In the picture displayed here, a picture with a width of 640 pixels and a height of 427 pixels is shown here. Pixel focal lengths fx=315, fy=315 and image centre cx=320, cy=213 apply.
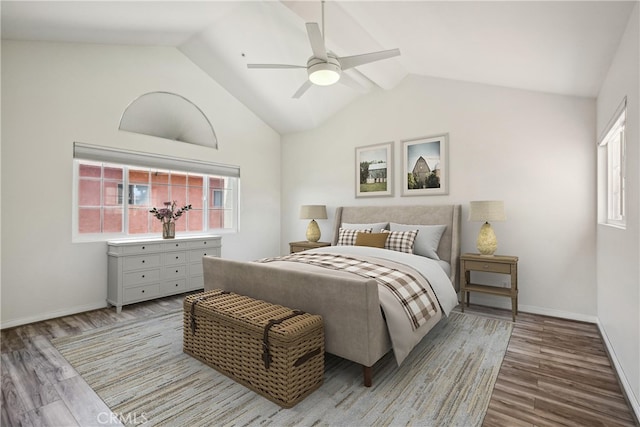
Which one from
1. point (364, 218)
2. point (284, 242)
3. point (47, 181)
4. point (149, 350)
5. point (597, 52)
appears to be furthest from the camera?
point (284, 242)

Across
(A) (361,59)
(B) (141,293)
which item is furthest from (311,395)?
(B) (141,293)

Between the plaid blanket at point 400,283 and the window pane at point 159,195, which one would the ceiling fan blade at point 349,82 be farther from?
the window pane at point 159,195

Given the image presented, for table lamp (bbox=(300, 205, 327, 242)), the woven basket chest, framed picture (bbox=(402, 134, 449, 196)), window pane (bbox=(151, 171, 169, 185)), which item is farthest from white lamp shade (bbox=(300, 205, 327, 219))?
the woven basket chest

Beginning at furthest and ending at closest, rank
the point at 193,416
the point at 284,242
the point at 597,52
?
the point at 284,242 < the point at 597,52 < the point at 193,416

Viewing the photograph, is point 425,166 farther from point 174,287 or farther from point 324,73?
point 174,287

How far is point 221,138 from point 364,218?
2.58 meters

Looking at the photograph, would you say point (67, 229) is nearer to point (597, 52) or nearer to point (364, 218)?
point (364, 218)

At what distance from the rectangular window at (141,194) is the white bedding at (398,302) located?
2.30 m

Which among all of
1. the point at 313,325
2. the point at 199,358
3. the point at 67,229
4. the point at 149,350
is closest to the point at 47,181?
the point at 67,229

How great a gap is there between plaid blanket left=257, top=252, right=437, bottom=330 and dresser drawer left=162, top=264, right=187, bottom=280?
1.93 metres

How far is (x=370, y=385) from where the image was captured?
210cm

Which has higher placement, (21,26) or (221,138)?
(21,26)

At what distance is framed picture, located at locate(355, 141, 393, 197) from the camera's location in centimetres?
468

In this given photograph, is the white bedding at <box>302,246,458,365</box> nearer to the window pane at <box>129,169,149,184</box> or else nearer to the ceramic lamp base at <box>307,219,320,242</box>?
the ceramic lamp base at <box>307,219,320,242</box>
